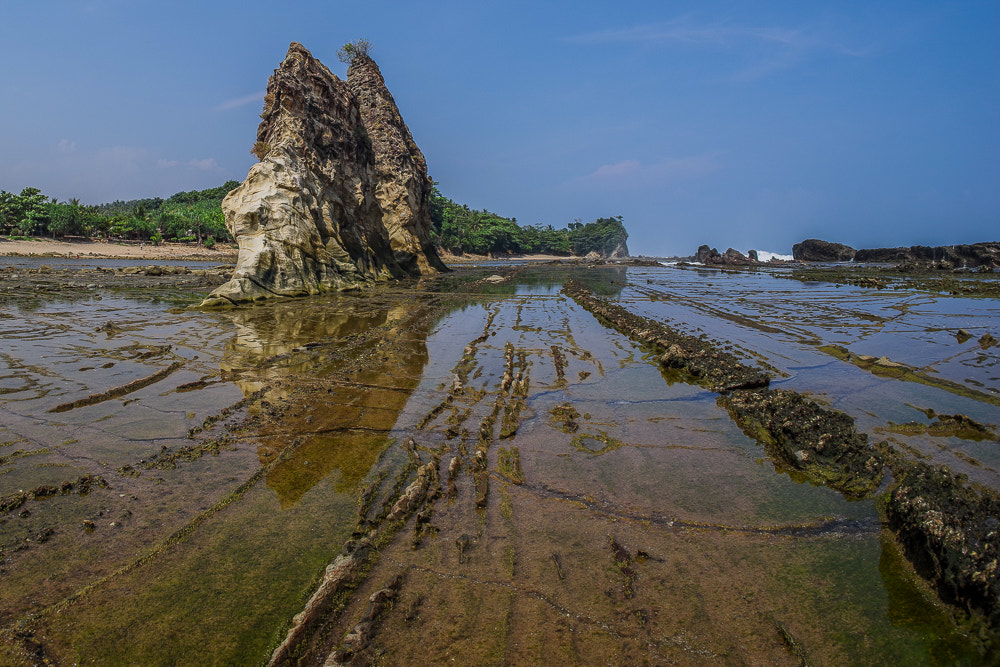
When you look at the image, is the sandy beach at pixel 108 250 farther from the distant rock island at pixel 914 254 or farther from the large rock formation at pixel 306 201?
the distant rock island at pixel 914 254

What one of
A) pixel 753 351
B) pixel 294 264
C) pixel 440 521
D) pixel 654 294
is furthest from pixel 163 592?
pixel 654 294

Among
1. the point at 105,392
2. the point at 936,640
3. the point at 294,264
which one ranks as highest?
the point at 294,264

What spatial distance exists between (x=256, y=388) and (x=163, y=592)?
13.5ft

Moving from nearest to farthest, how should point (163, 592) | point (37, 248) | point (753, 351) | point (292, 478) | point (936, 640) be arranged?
point (936, 640)
point (163, 592)
point (292, 478)
point (753, 351)
point (37, 248)

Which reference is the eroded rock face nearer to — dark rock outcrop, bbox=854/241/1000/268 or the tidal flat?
the tidal flat

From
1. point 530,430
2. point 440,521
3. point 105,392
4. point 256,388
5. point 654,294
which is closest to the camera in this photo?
point 440,521

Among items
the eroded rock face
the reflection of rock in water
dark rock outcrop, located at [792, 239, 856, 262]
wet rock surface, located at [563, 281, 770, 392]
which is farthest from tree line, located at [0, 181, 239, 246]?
dark rock outcrop, located at [792, 239, 856, 262]

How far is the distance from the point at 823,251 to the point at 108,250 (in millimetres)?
98270

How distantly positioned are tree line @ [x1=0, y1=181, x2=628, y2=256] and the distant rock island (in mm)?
53782

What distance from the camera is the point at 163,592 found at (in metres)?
2.69

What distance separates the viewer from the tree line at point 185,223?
5316cm

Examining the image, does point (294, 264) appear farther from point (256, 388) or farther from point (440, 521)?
point (440, 521)

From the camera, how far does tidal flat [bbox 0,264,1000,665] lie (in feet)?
8.07

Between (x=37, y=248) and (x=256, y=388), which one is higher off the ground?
(x=37, y=248)
